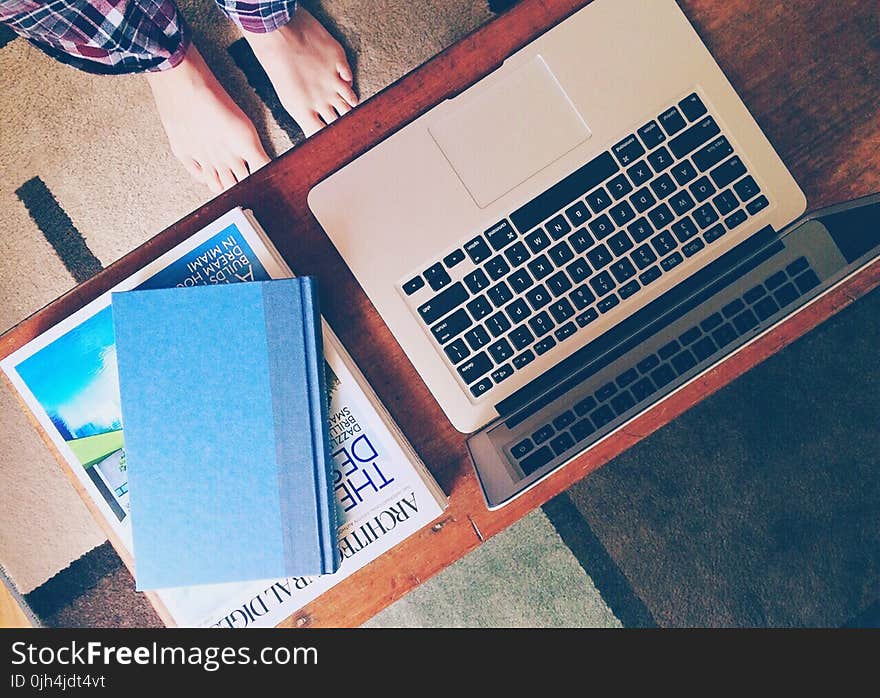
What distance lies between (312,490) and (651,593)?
0.74 metres

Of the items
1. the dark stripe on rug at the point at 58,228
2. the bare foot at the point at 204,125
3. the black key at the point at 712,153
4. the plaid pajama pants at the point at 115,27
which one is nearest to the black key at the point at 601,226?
the black key at the point at 712,153

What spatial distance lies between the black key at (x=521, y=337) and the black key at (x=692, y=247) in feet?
0.57

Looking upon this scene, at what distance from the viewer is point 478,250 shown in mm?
607

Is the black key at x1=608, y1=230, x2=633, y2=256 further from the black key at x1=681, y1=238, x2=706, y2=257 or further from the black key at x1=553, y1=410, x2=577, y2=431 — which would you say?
the black key at x1=553, y1=410, x2=577, y2=431

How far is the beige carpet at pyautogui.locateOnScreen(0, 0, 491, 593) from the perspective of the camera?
98cm

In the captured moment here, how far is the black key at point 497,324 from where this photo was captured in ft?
1.99

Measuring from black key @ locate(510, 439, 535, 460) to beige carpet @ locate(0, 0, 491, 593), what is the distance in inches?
25.9

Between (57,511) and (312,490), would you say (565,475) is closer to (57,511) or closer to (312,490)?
(312,490)

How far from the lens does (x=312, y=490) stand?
0.59 m

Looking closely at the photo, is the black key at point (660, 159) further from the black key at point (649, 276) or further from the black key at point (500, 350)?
the black key at point (500, 350)

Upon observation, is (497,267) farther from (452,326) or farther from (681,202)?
(681,202)
